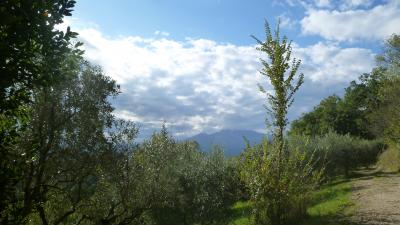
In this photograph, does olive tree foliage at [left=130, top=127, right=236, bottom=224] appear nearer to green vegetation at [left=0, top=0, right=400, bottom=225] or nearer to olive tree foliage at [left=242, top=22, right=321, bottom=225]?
green vegetation at [left=0, top=0, right=400, bottom=225]

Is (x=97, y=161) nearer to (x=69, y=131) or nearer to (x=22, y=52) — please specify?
(x=69, y=131)

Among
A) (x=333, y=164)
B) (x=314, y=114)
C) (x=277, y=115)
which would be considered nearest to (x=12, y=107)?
(x=277, y=115)

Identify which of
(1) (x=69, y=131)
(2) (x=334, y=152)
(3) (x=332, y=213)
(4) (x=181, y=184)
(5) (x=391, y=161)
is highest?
(1) (x=69, y=131)

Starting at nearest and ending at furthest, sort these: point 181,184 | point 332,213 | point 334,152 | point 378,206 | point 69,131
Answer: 1. point 69,131
2. point 332,213
3. point 378,206
4. point 181,184
5. point 334,152

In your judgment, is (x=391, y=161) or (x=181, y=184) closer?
(x=181, y=184)

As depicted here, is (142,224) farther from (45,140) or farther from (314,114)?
(314,114)

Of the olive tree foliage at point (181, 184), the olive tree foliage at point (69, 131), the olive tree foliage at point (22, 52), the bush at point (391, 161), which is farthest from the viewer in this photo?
the bush at point (391, 161)

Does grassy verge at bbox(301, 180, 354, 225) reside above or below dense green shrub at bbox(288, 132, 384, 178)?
below

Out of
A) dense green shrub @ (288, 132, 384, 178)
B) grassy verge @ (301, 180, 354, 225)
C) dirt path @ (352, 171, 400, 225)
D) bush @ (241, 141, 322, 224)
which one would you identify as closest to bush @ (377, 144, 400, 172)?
dense green shrub @ (288, 132, 384, 178)

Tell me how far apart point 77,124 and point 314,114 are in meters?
77.1

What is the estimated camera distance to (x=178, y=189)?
20.8m

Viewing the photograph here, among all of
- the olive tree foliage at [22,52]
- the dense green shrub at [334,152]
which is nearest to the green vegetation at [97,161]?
the olive tree foliage at [22,52]

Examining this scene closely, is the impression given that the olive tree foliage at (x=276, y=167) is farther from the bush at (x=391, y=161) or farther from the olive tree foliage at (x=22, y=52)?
the bush at (x=391, y=161)

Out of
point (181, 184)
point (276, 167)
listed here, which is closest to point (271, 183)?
point (276, 167)
